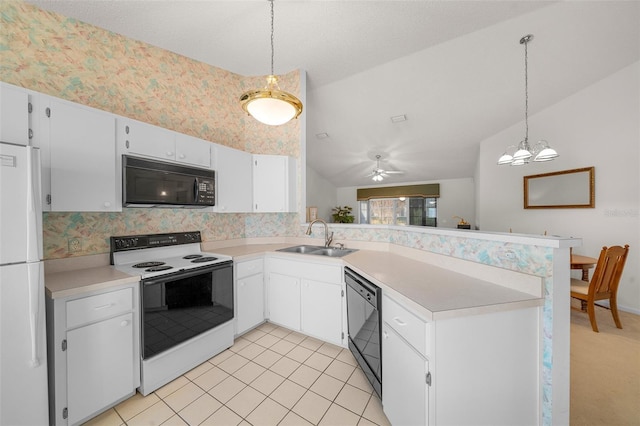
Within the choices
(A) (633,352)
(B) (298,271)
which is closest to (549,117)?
(A) (633,352)

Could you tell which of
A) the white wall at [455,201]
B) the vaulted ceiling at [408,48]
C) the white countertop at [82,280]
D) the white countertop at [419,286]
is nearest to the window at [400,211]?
the white wall at [455,201]

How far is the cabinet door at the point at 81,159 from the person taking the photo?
155cm

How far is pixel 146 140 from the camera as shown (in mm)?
1981

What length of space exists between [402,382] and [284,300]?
4.98 feet

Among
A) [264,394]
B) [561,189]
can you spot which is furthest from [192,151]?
[561,189]

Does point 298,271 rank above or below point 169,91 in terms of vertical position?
below

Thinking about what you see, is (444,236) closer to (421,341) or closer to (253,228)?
(421,341)

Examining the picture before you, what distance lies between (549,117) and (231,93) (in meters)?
5.15

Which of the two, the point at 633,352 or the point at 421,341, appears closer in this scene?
the point at 421,341

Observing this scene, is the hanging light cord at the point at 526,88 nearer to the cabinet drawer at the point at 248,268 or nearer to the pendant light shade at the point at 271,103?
the pendant light shade at the point at 271,103

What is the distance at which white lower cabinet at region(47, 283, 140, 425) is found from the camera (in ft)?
4.45

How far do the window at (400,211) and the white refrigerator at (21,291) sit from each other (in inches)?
273

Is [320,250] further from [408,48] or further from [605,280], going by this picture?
[605,280]

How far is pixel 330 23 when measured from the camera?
2316mm
